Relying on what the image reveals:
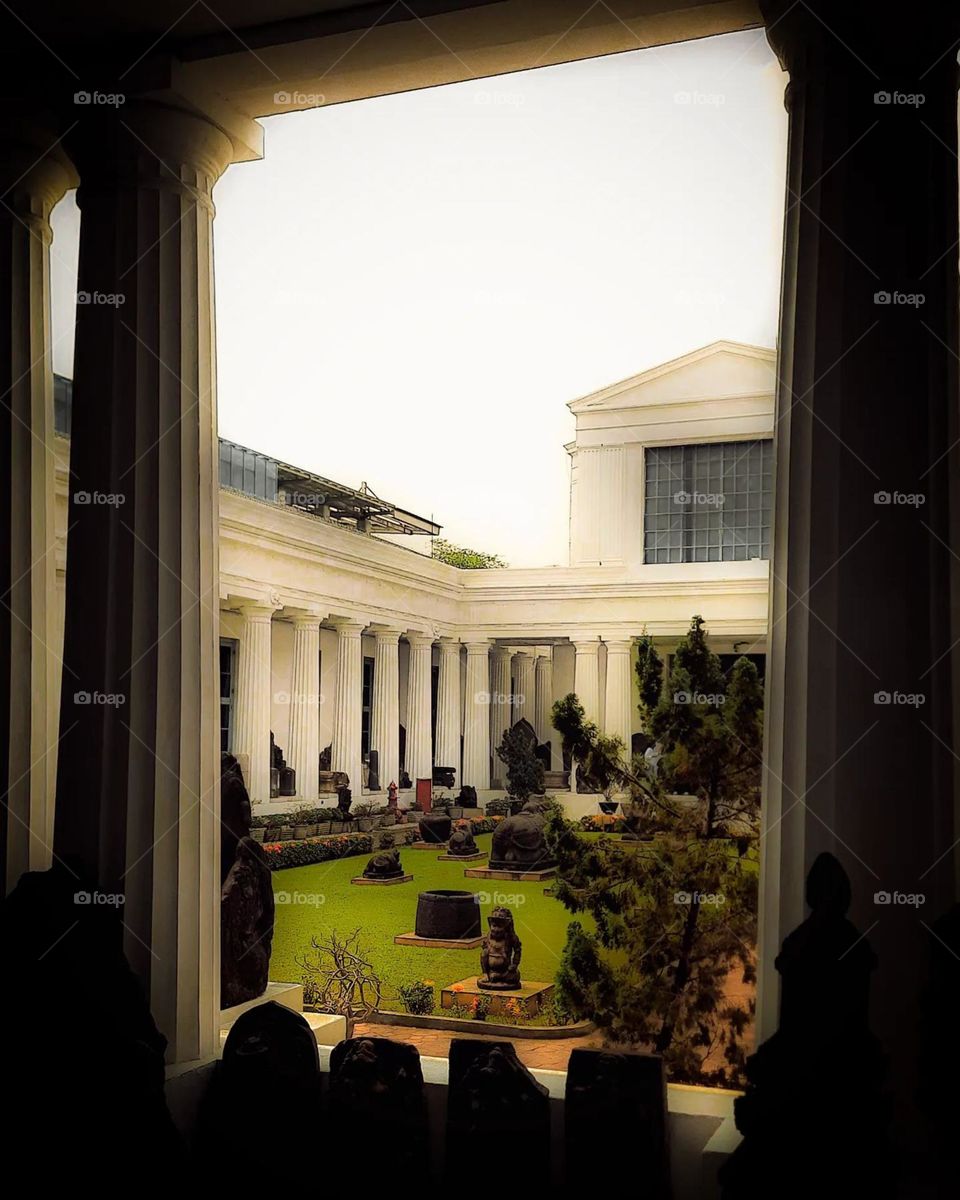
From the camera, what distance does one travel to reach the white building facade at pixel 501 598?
322 inches

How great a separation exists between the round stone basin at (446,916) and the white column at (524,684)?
7.49 feet

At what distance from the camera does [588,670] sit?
9.94 meters

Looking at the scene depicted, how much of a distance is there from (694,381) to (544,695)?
172 inches

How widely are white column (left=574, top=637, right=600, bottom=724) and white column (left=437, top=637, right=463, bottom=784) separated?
3.82 feet

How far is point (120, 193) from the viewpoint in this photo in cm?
418

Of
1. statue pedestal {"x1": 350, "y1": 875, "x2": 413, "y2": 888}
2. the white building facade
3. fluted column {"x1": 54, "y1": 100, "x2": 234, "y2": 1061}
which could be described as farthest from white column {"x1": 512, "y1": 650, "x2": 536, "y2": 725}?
fluted column {"x1": 54, "y1": 100, "x2": 234, "y2": 1061}

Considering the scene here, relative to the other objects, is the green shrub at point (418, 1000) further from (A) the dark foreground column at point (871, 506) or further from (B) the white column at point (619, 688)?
(A) the dark foreground column at point (871, 506)

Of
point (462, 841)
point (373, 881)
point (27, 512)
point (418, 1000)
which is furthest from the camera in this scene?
point (462, 841)

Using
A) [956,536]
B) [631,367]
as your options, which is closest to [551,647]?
[631,367]

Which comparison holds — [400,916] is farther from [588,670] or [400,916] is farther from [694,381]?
[694,381]

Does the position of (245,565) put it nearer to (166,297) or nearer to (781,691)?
(166,297)

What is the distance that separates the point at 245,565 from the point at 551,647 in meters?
3.36

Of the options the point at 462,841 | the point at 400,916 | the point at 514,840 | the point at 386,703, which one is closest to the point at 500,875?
the point at 514,840

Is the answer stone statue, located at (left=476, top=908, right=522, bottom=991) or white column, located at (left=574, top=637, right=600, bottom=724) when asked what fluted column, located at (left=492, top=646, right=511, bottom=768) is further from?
stone statue, located at (left=476, top=908, right=522, bottom=991)
